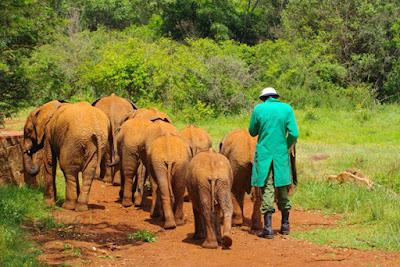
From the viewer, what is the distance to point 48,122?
471 inches

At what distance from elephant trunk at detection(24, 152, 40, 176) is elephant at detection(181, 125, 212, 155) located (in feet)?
8.79

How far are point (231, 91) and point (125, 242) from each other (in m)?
16.8

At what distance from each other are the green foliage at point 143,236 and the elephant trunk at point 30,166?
341cm

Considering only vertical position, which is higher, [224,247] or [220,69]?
[220,69]

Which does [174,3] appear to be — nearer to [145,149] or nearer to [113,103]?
[113,103]

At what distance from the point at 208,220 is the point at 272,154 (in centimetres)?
148

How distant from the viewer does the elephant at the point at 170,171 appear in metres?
10.1

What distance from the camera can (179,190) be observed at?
10.4 m

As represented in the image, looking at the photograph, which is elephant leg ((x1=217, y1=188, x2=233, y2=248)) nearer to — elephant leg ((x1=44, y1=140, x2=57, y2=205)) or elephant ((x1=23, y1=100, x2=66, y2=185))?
elephant leg ((x1=44, y1=140, x2=57, y2=205))

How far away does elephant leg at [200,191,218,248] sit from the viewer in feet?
28.6

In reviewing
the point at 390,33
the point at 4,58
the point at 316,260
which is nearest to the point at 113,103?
the point at 4,58

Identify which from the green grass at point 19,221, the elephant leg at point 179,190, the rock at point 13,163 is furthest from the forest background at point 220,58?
the elephant leg at point 179,190

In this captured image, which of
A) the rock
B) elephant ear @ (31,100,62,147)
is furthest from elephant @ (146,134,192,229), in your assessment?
the rock

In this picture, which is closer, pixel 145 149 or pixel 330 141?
pixel 145 149
